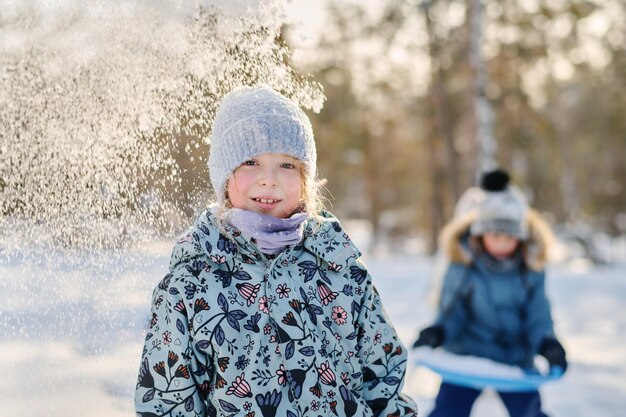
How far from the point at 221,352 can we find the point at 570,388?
5022 millimetres

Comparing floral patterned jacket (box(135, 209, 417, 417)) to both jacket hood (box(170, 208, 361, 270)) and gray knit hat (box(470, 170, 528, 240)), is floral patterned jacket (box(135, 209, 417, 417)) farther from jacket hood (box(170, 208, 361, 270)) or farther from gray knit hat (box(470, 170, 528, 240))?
gray knit hat (box(470, 170, 528, 240))

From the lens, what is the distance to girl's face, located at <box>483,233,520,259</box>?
167 inches

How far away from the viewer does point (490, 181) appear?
14.9 feet

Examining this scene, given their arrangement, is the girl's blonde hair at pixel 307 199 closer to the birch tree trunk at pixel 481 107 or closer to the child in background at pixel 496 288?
the child in background at pixel 496 288

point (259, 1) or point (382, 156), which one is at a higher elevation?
point (382, 156)

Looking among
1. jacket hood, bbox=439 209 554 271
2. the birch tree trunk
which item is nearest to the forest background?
the birch tree trunk

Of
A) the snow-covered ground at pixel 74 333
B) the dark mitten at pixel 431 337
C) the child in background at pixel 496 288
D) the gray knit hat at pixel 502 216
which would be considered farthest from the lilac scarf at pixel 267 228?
the gray knit hat at pixel 502 216

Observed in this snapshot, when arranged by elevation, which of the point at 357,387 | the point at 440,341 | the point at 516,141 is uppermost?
the point at 516,141

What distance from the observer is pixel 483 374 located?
3.79 metres

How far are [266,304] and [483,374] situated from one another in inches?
91.1

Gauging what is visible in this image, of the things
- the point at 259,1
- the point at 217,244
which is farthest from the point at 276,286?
the point at 259,1

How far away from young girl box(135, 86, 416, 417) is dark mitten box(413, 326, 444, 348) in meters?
1.96

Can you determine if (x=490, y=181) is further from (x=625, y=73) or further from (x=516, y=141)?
(x=625, y=73)

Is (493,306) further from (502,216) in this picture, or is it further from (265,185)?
(265,185)
